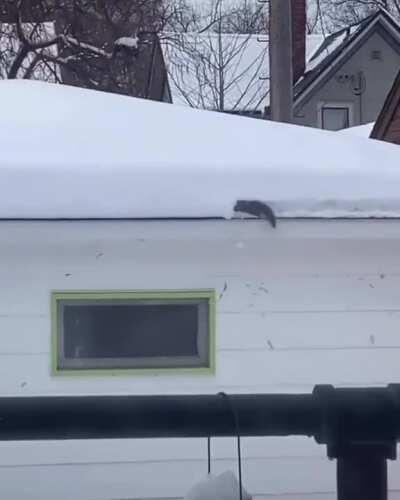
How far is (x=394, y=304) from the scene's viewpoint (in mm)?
4672

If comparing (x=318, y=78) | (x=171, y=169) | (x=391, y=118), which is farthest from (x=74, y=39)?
(x=171, y=169)

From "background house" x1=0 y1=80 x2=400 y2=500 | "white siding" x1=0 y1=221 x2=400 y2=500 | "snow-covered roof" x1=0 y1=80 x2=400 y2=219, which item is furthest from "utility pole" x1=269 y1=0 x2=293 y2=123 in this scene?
"white siding" x1=0 y1=221 x2=400 y2=500

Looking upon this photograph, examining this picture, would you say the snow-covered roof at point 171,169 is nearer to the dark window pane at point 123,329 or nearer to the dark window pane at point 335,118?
the dark window pane at point 123,329

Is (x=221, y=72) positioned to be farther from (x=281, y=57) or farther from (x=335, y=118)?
(x=281, y=57)

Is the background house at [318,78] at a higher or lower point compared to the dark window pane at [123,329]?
higher

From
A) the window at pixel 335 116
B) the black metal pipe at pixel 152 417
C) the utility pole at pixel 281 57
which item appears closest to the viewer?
the black metal pipe at pixel 152 417

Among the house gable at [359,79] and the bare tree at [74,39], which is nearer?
the bare tree at [74,39]

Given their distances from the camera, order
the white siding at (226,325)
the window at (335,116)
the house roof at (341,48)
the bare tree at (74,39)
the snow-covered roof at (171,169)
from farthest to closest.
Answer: the window at (335,116), the house roof at (341,48), the bare tree at (74,39), the white siding at (226,325), the snow-covered roof at (171,169)

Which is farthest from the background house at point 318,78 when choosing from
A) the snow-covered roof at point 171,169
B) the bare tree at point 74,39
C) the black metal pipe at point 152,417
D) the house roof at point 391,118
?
the black metal pipe at point 152,417

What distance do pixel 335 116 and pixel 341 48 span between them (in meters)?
1.63

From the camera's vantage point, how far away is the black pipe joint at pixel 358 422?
133cm

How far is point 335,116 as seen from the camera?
83.9 ft

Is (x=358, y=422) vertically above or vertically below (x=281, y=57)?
below

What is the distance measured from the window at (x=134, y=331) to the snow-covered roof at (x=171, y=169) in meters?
0.43
